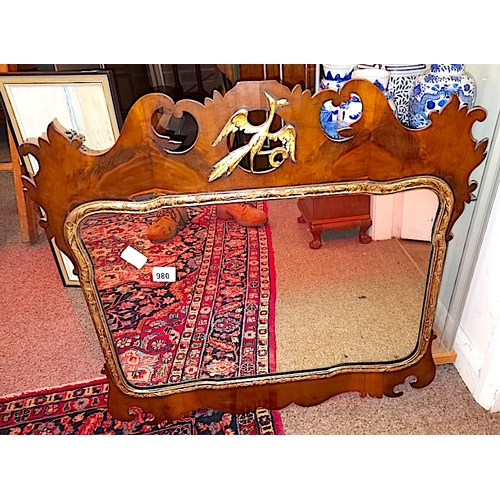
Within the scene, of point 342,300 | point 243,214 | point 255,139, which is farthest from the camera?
point 342,300

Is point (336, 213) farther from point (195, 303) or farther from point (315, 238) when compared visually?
point (195, 303)

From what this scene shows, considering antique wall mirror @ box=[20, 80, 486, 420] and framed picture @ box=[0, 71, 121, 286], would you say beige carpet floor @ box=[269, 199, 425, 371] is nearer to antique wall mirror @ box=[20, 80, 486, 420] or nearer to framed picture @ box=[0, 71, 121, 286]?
antique wall mirror @ box=[20, 80, 486, 420]

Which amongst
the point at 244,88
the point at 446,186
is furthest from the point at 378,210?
the point at 244,88

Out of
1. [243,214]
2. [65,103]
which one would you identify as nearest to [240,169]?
[243,214]

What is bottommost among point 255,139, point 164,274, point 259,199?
point 164,274

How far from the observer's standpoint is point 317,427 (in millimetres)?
1200

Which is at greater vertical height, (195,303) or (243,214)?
(243,214)

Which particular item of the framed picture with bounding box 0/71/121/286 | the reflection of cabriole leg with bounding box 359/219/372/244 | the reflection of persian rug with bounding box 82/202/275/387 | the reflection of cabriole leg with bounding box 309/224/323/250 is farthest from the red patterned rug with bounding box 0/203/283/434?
the framed picture with bounding box 0/71/121/286

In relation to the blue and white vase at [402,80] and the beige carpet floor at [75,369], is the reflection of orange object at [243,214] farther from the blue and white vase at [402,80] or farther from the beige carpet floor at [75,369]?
the beige carpet floor at [75,369]

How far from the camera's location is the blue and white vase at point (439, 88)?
3.18ft

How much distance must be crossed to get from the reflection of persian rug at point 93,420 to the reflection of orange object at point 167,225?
1.48ft

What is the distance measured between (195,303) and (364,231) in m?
0.47

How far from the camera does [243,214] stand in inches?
43.7
